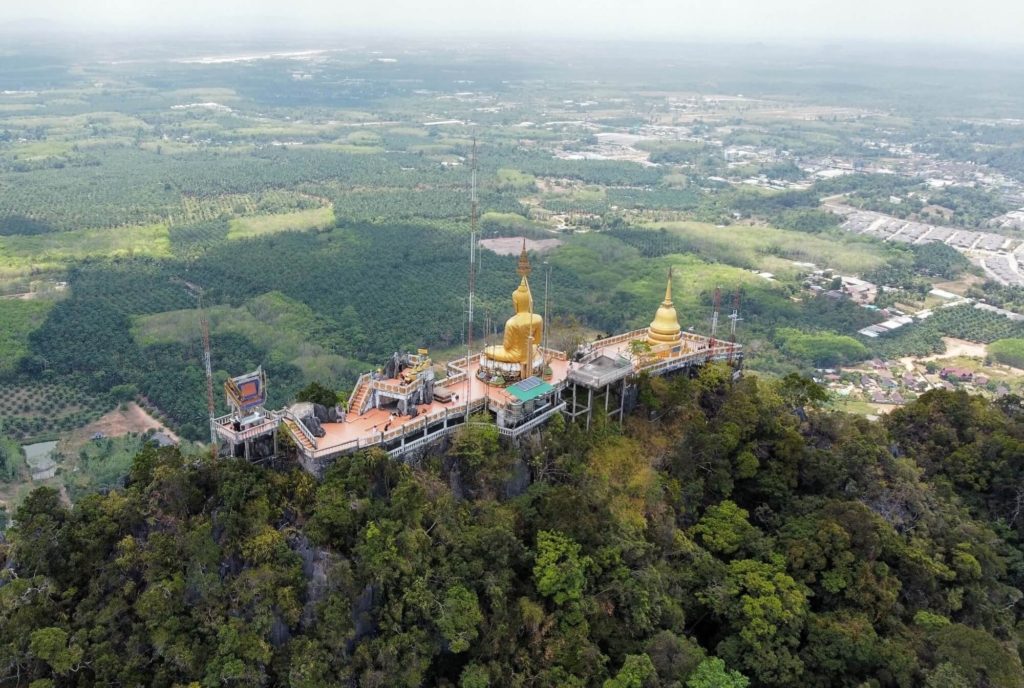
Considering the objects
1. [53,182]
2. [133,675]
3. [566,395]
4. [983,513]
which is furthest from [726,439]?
[53,182]

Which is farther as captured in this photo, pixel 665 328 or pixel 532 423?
pixel 665 328

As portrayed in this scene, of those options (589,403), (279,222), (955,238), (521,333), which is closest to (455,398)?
(521,333)

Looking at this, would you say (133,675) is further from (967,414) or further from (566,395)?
(967,414)

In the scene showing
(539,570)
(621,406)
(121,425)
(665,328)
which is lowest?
(121,425)

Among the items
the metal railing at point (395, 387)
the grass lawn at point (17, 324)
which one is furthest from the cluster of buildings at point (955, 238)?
the grass lawn at point (17, 324)

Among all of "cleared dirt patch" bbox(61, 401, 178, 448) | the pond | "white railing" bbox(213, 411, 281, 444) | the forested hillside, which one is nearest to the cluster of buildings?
the forested hillside

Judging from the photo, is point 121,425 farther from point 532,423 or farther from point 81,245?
point 81,245

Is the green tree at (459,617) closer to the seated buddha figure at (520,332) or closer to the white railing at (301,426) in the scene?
the white railing at (301,426)

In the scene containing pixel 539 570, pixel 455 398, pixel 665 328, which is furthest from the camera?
pixel 665 328
